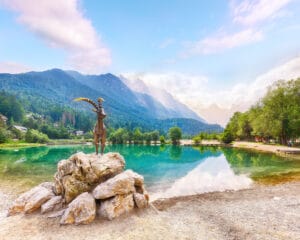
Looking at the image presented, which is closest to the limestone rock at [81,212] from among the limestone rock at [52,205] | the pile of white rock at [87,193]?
the pile of white rock at [87,193]

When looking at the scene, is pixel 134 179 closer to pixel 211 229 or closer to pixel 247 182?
pixel 211 229

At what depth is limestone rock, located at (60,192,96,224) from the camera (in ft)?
38.8

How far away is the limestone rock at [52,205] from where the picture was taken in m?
13.6

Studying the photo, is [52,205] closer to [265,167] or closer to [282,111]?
[265,167]

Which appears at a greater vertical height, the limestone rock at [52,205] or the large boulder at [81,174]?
the large boulder at [81,174]

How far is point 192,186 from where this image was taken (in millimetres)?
24250

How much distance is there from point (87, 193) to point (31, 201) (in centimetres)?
431

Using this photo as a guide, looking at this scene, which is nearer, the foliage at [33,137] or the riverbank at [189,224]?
the riverbank at [189,224]

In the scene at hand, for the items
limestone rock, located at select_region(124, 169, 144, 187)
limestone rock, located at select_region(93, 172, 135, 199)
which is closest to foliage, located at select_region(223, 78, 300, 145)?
limestone rock, located at select_region(124, 169, 144, 187)

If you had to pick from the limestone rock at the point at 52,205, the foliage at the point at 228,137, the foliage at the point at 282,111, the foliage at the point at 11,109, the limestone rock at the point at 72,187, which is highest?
the foliage at the point at 11,109

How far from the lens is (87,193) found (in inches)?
522

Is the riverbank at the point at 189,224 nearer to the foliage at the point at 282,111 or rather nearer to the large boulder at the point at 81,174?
the large boulder at the point at 81,174

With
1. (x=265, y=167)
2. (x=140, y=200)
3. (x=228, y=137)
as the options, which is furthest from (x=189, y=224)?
(x=228, y=137)

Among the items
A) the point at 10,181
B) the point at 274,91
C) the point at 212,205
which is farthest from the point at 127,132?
the point at 212,205
